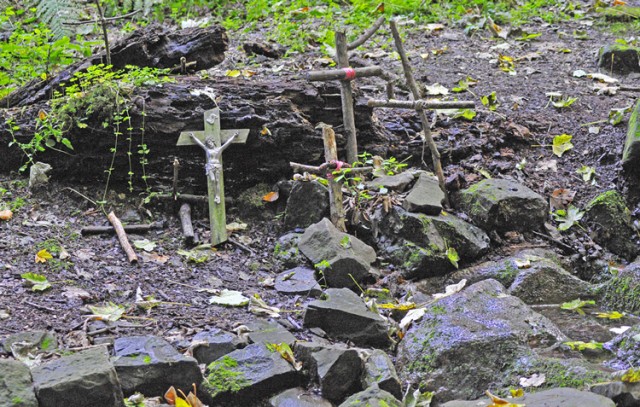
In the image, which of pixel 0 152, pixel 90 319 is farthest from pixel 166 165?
pixel 90 319

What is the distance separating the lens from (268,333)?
440 centimetres

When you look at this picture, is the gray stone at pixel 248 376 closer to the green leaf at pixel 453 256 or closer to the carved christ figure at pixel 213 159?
the green leaf at pixel 453 256

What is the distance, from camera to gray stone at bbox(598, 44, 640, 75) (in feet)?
Answer: 29.2

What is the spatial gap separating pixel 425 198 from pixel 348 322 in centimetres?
184

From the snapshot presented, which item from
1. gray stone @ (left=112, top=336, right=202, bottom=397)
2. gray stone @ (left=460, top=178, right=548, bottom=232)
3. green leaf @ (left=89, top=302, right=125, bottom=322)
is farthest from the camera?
gray stone @ (left=460, top=178, right=548, bottom=232)

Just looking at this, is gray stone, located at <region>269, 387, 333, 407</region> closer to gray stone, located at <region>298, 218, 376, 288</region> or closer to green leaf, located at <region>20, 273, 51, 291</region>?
gray stone, located at <region>298, 218, 376, 288</region>

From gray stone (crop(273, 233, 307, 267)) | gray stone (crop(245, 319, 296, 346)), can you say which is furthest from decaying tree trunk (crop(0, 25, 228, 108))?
gray stone (crop(245, 319, 296, 346))

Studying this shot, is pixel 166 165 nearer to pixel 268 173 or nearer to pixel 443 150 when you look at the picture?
pixel 268 173

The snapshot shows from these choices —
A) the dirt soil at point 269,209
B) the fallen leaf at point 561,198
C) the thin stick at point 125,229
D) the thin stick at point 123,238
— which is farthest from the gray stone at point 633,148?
the thin stick at point 123,238

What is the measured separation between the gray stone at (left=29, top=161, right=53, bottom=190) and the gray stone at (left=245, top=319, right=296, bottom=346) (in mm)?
3019

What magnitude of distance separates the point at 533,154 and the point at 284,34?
176 inches

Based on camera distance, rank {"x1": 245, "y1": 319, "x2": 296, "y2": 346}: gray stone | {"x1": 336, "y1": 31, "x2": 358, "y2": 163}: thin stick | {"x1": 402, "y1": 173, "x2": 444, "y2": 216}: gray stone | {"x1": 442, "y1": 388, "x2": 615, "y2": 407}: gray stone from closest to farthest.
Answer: {"x1": 442, "y1": 388, "x2": 615, "y2": 407}: gray stone, {"x1": 245, "y1": 319, "x2": 296, "y2": 346}: gray stone, {"x1": 402, "y1": 173, "x2": 444, "y2": 216}: gray stone, {"x1": 336, "y1": 31, "x2": 358, "y2": 163}: thin stick

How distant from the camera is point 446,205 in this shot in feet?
21.1

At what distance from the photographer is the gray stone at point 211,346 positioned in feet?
13.6
